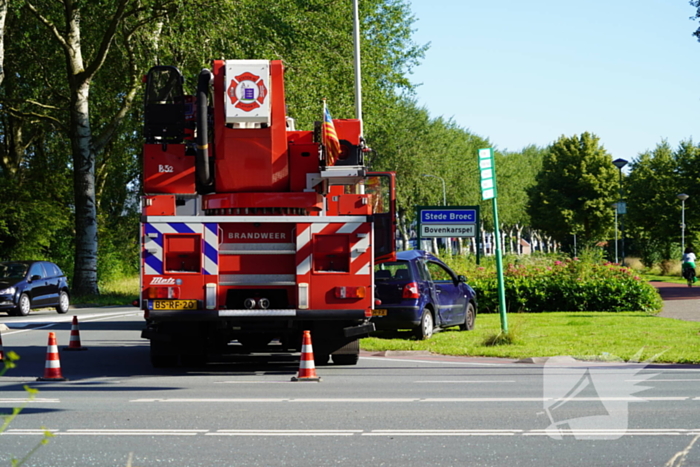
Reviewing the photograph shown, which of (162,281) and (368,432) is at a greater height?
(162,281)

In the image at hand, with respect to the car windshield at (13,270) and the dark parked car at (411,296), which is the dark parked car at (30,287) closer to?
the car windshield at (13,270)

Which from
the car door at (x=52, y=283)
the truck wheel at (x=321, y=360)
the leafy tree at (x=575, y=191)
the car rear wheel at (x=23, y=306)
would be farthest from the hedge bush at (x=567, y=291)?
the leafy tree at (x=575, y=191)

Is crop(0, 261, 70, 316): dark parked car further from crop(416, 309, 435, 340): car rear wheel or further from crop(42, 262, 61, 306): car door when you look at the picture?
crop(416, 309, 435, 340): car rear wheel

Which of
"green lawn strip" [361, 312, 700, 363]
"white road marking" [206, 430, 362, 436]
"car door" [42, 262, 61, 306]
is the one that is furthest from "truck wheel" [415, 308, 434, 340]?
"car door" [42, 262, 61, 306]

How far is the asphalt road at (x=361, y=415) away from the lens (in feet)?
24.5

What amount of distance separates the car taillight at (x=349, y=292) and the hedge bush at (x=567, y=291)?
15019mm

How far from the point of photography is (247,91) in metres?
13.4

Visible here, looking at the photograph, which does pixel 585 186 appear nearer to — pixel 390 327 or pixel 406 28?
pixel 406 28

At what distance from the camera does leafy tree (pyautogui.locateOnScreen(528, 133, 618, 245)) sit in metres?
87.1

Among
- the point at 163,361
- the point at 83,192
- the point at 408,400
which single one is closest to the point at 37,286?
the point at 83,192

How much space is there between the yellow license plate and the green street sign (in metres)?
6.95

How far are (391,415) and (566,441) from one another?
6.56 ft

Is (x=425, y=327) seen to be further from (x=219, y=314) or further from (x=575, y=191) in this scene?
(x=575, y=191)

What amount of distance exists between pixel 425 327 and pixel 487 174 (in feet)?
9.88
